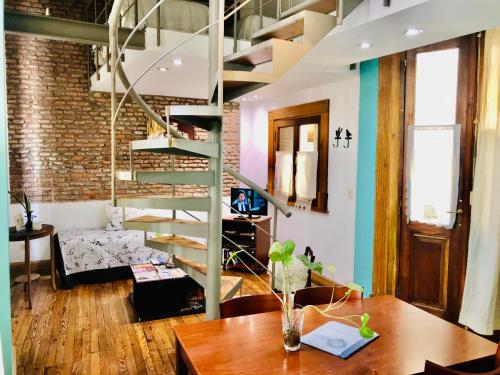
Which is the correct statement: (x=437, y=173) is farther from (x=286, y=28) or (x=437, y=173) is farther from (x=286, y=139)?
(x=286, y=139)

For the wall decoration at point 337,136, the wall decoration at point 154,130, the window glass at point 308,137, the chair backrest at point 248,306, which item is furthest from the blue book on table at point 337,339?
the wall decoration at point 154,130

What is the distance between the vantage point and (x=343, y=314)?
2301 mm

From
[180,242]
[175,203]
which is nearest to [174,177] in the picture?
[175,203]

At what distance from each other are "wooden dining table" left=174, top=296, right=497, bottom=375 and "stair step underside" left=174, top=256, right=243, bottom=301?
0.80 m

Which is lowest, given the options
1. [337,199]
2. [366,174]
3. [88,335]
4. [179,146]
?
[88,335]

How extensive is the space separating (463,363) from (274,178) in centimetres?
468

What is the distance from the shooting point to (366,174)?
14.9 feet

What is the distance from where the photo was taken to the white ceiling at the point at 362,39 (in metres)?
2.60

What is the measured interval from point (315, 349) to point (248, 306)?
60cm

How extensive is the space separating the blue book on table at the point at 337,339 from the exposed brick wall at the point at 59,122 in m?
4.98

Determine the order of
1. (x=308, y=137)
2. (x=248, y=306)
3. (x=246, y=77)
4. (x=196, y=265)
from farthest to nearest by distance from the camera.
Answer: (x=308, y=137)
(x=196, y=265)
(x=246, y=77)
(x=248, y=306)

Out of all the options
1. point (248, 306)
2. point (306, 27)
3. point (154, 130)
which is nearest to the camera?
point (248, 306)

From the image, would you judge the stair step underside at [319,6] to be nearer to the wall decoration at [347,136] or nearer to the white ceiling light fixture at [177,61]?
the white ceiling light fixture at [177,61]

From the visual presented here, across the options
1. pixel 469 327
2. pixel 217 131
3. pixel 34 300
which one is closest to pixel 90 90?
pixel 34 300
